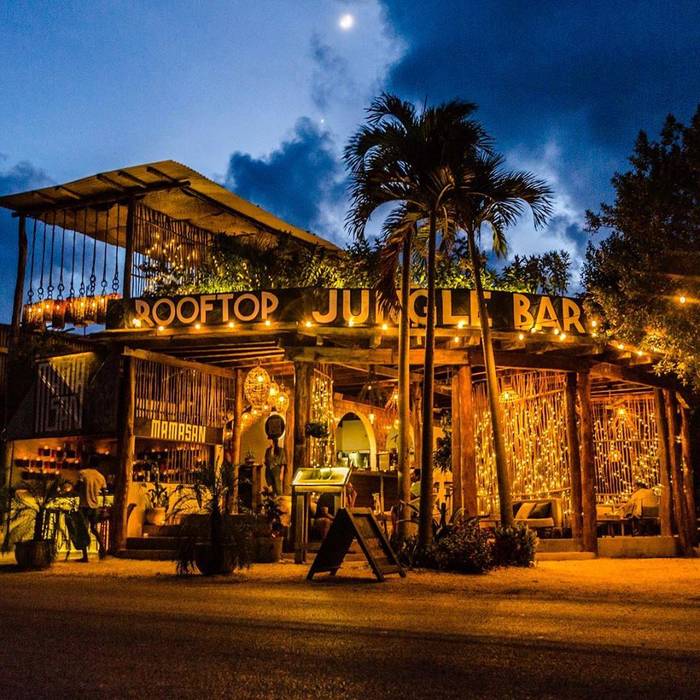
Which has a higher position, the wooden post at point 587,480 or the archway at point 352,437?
the archway at point 352,437

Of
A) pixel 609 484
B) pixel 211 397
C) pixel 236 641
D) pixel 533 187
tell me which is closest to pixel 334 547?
pixel 236 641

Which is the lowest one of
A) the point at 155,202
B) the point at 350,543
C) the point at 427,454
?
the point at 350,543

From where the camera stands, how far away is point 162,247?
20.9 metres

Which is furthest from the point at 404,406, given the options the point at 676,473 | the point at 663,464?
the point at 676,473

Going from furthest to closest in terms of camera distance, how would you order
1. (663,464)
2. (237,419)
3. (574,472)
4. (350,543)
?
(237,419) < (663,464) < (574,472) < (350,543)

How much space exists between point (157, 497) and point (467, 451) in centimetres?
607

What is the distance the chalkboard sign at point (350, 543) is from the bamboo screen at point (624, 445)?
Result: 33.1ft

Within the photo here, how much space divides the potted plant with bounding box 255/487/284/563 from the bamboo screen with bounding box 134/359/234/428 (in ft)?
9.25

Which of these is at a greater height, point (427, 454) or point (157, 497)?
point (427, 454)

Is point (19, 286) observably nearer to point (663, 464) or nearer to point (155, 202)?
point (155, 202)

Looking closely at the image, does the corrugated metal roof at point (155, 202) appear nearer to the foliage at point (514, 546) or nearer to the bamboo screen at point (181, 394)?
the bamboo screen at point (181, 394)

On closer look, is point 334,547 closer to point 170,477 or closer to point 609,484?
point 170,477

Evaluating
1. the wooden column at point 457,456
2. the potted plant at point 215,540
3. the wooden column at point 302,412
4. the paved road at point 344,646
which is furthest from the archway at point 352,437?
the paved road at point 344,646

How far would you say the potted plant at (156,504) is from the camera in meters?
16.8
